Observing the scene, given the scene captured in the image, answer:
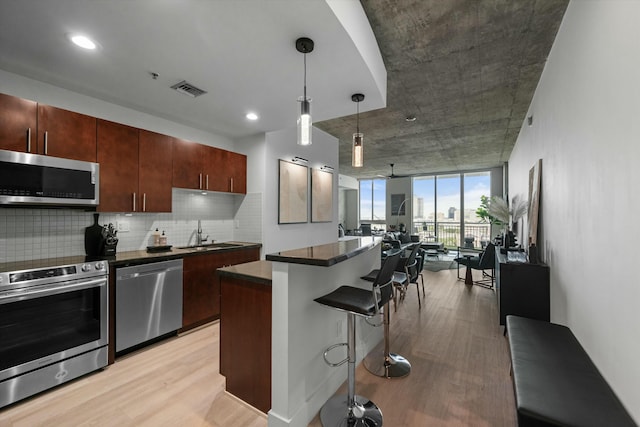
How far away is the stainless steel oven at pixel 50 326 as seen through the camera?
1.89 m

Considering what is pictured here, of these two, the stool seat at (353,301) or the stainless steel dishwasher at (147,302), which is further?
the stainless steel dishwasher at (147,302)

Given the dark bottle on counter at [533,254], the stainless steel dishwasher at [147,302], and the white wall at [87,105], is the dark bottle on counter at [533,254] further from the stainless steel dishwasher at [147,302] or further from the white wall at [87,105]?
the white wall at [87,105]

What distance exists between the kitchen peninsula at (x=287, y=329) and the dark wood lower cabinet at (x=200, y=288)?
4.07ft

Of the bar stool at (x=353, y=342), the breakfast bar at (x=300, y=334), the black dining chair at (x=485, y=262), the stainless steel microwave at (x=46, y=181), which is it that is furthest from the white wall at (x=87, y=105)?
the black dining chair at (x=485, y=262)

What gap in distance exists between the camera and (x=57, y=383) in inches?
81.7

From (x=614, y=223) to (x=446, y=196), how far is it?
349 inches

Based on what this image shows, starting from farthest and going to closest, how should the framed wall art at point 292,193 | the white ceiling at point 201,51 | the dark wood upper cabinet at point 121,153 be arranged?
the framed wall art at point 292,193
the dark wood upper cabinet at point 121,153
the white ceiling at point 201,51

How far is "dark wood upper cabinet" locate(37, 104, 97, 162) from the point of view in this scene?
2.26m

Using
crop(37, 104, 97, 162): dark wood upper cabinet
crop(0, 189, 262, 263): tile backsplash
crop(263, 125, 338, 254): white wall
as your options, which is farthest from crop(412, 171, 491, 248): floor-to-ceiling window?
crop(37, 104, 97, 162): dark wood upper cabinet

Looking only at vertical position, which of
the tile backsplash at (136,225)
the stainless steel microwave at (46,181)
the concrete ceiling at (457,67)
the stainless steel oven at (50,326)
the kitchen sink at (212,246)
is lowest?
the stainless steel oven at (50,326)

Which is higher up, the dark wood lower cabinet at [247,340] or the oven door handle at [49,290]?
the oven door handle at [49,290]

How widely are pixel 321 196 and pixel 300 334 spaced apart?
10.9ft

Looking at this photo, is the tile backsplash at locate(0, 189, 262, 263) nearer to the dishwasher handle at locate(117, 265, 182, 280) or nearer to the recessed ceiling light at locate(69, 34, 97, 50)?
the dishwasher handle at locate(117, 265, 182, 280)

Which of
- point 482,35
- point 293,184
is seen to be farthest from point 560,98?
point 293,184
